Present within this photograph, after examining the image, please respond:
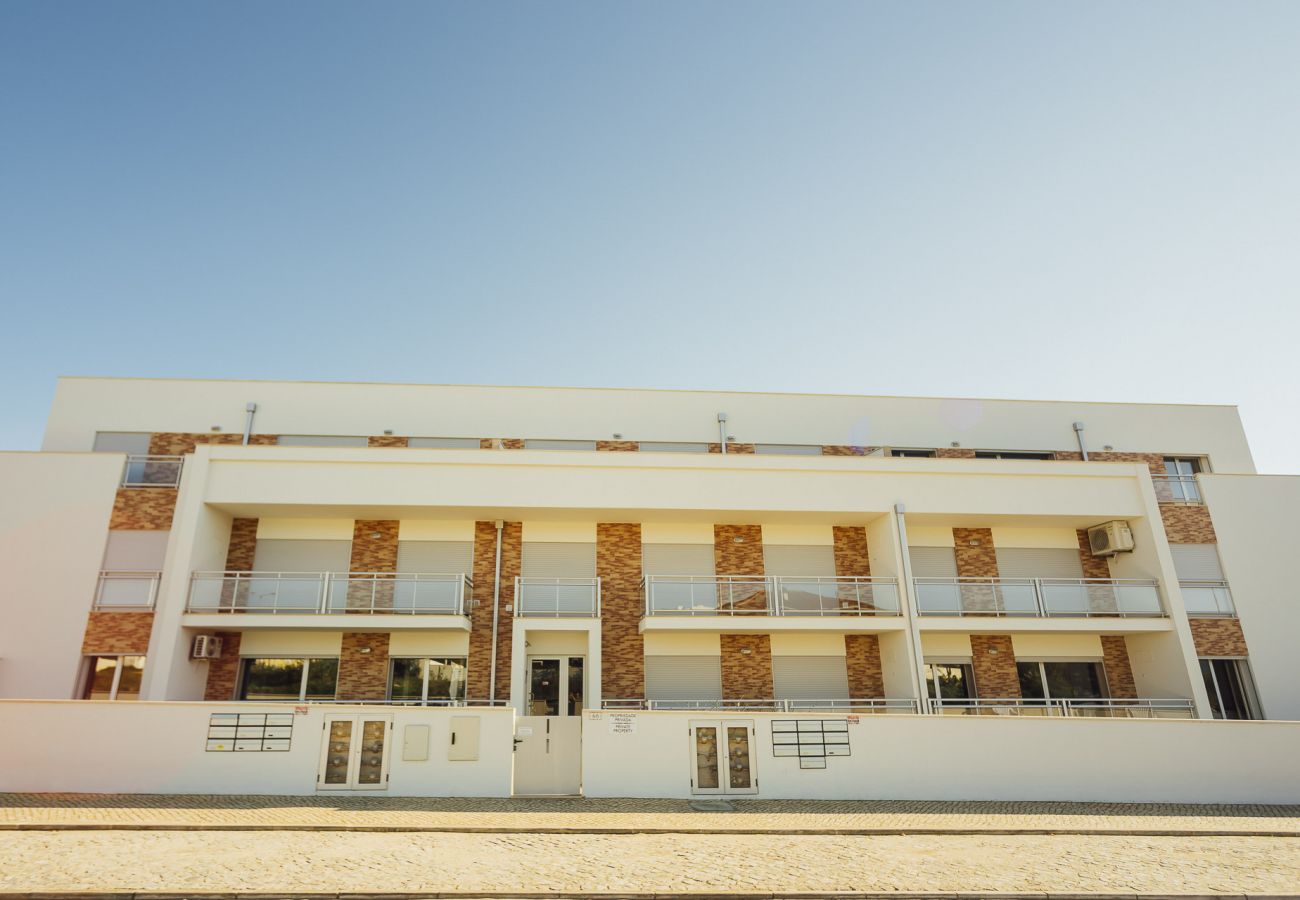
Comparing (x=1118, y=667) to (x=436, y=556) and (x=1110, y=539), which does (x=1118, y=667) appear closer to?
(x=1110, y=539)

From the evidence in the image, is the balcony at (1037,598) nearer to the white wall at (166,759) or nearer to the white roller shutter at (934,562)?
the white roller shutter at (934,562)

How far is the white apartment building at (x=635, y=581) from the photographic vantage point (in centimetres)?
1415

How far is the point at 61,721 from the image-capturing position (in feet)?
36.0

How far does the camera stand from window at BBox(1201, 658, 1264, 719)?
16.4 metres

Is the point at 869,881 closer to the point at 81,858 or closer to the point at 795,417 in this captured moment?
the point at 81,858

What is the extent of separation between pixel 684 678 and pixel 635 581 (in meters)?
2.32

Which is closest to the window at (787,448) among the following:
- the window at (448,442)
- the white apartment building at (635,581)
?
the white apartment building at (635,581)

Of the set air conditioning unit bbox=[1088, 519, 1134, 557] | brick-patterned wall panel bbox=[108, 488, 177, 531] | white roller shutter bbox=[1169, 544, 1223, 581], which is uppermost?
brick-patterned wall panel bbox=[108, 488, 177, 531]

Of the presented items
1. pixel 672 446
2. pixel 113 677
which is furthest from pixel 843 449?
pixel 113 677

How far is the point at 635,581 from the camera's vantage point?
16312mm

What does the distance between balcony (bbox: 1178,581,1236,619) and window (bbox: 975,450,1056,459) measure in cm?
432

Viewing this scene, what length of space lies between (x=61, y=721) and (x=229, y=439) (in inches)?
312

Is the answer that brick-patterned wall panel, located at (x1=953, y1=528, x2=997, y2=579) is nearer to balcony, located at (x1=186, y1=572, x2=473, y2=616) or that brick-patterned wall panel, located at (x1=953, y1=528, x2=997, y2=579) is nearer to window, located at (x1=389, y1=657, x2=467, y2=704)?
balcony, located at (x1=186, y1=572, x2=473, y2=616)

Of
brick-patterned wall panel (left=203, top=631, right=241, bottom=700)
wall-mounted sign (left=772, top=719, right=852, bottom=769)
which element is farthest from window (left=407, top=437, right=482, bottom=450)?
wall-mounted sign (left=772, top=719, right=852, bottom=769)
